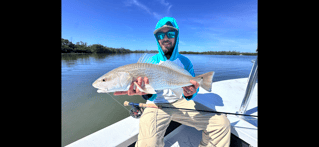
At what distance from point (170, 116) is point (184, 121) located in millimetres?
287

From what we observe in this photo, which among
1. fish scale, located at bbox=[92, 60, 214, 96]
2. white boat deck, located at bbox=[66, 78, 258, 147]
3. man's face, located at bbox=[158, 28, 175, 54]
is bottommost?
white boat deck, located at bbox=[66, 78, 258, 147]

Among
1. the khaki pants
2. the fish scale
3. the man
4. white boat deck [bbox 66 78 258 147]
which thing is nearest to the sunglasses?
the man

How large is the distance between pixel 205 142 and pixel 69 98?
23.8 ft

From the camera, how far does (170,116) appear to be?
1.89 m

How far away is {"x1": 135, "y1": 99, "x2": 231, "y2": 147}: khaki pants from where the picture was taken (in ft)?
5.06

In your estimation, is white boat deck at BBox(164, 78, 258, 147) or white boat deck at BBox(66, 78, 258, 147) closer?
white boat deck at BBox(66, 78, 258, 147)

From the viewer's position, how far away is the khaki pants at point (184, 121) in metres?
1.54

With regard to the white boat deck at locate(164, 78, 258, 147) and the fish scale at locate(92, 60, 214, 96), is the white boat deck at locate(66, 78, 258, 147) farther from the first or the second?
the fish scale at locate(92, 60, 214, 96)

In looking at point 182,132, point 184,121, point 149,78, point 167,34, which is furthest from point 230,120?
point 167,34

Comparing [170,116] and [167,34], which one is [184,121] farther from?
[167,34]

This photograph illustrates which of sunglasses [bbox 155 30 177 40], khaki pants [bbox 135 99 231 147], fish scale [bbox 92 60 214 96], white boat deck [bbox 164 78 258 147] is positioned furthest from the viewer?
sunglasses [bbox 155 30 177 40]
